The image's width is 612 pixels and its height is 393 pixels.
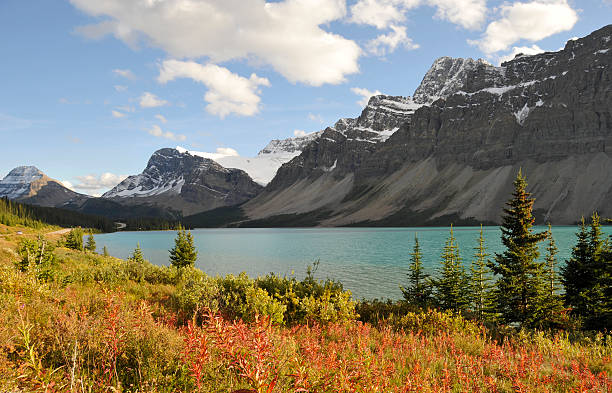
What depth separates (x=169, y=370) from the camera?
5.41 meters

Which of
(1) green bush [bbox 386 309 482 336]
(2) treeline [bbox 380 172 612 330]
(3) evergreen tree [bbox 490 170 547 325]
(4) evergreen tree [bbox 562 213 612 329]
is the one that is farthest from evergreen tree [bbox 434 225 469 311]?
(1) green bush [bbox 386 309 482 336]

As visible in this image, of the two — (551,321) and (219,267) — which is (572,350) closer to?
(551,321)

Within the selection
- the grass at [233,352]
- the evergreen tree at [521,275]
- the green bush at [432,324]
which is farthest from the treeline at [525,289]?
the grass at [233,352]

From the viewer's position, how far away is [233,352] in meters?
4.19

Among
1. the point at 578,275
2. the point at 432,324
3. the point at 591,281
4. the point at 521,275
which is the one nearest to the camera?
the point at 432,324

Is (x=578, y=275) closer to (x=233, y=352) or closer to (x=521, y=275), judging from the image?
(x=521, y=275)

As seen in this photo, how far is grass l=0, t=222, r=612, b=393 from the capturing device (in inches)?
169

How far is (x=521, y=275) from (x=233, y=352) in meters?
21.6

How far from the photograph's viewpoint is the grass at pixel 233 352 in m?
4.28

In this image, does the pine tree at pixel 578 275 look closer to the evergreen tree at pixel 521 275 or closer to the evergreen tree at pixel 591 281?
the evergreen tree at pixel 591 281

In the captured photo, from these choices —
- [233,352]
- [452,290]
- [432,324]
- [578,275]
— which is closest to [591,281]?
[578,275]

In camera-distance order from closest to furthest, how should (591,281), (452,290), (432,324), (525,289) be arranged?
(432,324) < (525,289) < (452,290) < (591,281)

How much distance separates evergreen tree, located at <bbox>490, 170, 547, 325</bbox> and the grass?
7879 mm

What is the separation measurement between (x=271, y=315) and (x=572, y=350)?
8.72 metres
